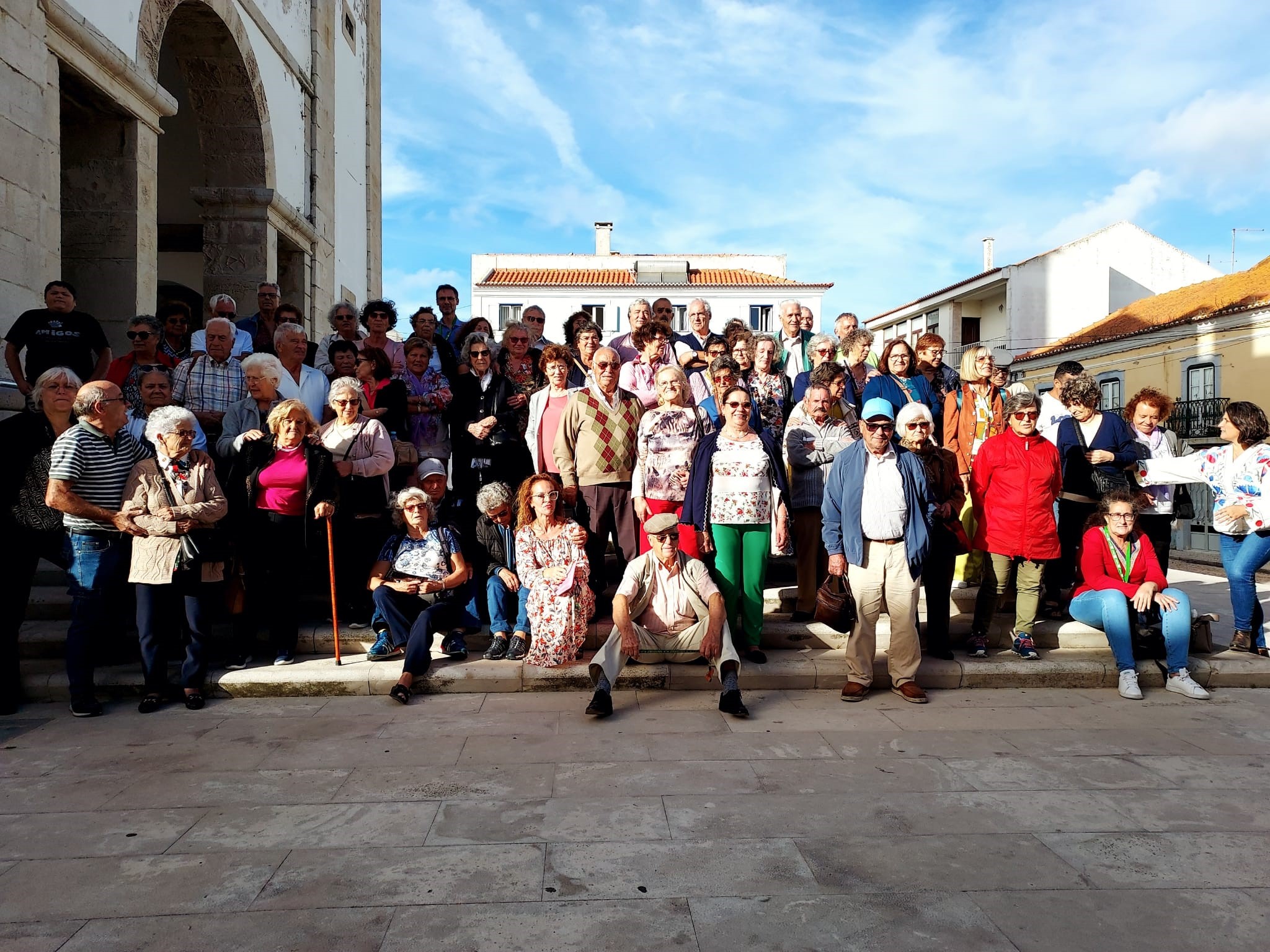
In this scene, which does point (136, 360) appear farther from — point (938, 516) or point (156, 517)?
point (938, 516)

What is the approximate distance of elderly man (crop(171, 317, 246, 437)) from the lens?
6.56 metres

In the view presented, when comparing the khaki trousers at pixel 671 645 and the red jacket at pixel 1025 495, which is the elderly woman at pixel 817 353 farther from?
the khaki trousers at pixel 671 645

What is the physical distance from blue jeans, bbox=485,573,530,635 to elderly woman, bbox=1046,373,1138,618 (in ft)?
12.4

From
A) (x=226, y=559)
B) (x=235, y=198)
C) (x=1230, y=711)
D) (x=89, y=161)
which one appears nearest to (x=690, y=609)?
(x=226, y=559)

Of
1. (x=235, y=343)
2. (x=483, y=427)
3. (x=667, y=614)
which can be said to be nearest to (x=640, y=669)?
(x=667, y=614)

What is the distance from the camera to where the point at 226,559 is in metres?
5.41

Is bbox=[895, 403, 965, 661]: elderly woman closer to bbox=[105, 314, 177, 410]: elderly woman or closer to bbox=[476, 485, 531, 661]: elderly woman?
bbox=[476, 485, 531, 661]: elderly woman

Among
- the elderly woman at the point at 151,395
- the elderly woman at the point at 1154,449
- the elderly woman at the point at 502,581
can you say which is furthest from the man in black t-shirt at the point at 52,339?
the elderly woman at the point at 1154,449

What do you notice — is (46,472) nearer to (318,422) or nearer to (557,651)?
(318,422)

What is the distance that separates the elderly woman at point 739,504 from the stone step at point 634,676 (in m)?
0.41

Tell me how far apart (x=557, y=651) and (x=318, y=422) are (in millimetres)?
2699

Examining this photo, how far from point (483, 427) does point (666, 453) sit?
1.54 m

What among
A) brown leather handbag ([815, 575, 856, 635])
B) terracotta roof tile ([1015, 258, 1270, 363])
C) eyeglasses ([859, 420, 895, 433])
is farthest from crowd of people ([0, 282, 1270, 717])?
terracotta roof tile ([1015, 258, 1270, 363])

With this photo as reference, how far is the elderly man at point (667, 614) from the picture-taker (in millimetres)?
5152
